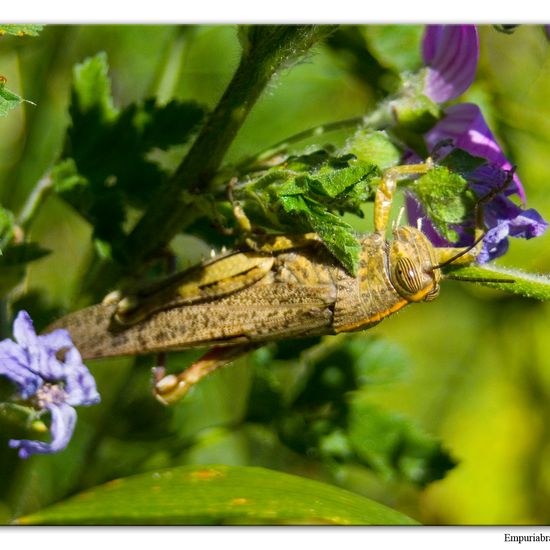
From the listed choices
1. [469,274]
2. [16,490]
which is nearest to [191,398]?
[16,490]

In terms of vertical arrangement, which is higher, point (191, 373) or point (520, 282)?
point (520, 282)

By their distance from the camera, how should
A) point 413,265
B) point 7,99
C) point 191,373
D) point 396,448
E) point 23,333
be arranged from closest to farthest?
1. point 7,99
2. point 23,333
3. point 413,265
4. point 191,373
5. point 396,448

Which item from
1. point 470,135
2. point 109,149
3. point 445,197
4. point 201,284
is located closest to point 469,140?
point 470,135

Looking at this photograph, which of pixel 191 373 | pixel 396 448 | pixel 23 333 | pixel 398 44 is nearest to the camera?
pixel 23 333

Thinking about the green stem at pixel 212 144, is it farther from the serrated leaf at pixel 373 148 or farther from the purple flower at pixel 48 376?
the purple flower at pixel 48 376
